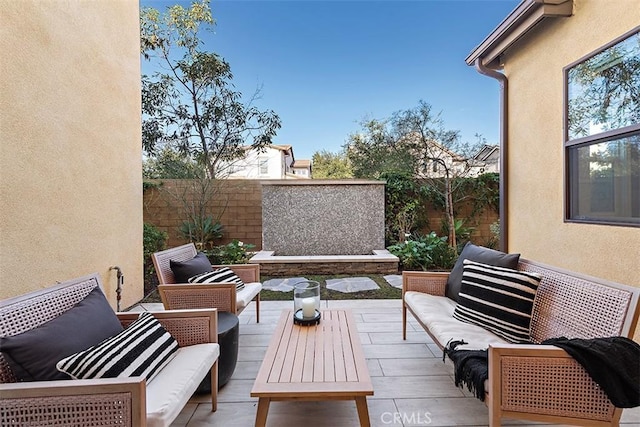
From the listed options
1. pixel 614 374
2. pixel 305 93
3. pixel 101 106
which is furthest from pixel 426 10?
pixel 614 374

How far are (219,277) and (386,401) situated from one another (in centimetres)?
184

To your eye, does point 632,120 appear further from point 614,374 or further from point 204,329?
point 204,329

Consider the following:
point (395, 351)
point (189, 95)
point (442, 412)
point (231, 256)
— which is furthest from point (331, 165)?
point (442, 412)

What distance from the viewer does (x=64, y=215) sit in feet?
9.92

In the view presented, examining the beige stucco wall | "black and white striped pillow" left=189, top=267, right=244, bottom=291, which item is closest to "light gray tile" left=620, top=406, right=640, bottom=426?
"black and white striped pillow" left=189, top=267, right=244, bottom=291

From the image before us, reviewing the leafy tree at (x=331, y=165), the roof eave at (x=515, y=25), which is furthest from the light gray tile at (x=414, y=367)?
the leafy tree at (x=331, y=165)

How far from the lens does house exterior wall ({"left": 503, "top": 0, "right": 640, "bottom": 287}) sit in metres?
2.69

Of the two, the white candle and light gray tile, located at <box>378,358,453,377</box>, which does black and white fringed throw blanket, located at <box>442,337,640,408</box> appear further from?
the white candle

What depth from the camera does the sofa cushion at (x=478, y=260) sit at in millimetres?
2453

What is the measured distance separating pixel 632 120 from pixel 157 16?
8072 mm

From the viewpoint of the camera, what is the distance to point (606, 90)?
2.85 metres

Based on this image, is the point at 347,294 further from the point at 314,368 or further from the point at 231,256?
the point at 314,368

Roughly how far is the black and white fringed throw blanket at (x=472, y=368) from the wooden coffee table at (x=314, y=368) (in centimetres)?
54

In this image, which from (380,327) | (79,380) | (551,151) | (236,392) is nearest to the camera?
(79,380)
